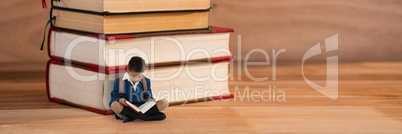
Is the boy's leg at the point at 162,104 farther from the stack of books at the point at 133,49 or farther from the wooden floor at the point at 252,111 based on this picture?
the stack of books at the point at 133,49

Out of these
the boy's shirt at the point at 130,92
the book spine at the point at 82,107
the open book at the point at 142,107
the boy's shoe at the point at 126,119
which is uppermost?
the boy's shirt at the point at 130,92

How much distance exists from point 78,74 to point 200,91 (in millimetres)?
336

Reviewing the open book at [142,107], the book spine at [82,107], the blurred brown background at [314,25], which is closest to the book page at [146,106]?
the open book at [142,107]

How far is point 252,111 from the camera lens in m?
2.03

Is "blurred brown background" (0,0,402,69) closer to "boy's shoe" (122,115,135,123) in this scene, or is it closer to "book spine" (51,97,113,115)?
"book spine" (51,97,113,115)

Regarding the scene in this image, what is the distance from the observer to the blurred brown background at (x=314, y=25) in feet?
9.78

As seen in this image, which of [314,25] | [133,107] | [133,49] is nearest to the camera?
[133,107]

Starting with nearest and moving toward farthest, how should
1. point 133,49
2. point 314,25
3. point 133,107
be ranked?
point 133,107, point 133,49, point 314,25

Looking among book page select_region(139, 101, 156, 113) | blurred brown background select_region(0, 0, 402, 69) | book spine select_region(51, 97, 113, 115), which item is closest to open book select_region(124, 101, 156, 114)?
book page select_region(139, 101, 156, 113)

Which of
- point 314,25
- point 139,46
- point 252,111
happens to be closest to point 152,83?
point 139,46

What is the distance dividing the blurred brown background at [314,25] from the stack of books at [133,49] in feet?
2.55

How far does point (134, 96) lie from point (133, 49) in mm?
130

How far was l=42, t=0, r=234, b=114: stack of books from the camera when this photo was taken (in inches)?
78.6

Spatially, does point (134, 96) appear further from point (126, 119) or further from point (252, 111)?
point (252, 111)
